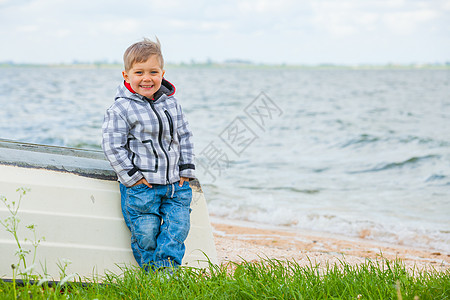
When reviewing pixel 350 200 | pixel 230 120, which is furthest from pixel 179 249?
pixel 230 120

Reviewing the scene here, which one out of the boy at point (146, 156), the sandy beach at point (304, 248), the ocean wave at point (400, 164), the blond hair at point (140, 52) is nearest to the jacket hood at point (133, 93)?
the boy at point (146, 156)

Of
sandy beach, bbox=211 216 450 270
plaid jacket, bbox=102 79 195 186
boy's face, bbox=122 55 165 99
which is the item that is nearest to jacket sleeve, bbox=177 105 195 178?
plaid jacket, bbox=102 79 195 186

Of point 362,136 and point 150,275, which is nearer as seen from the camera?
point 150,275

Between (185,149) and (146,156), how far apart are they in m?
0.30

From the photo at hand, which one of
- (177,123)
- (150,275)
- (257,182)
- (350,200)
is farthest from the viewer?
(257,182)

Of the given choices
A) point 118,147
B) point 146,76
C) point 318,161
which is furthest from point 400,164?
point 118,147

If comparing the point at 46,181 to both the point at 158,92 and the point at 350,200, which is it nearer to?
the point at 158,92

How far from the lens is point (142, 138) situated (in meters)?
2.84

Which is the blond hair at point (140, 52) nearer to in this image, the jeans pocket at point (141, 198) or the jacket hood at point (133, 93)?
the jacket hood at point (133, 93)

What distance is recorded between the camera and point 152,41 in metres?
2.91

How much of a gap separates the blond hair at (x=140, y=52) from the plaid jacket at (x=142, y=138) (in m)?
0.17

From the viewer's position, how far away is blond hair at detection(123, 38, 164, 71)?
2.82 m

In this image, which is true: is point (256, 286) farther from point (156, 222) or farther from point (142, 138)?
point (142, 138)

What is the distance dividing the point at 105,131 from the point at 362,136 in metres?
11.2
